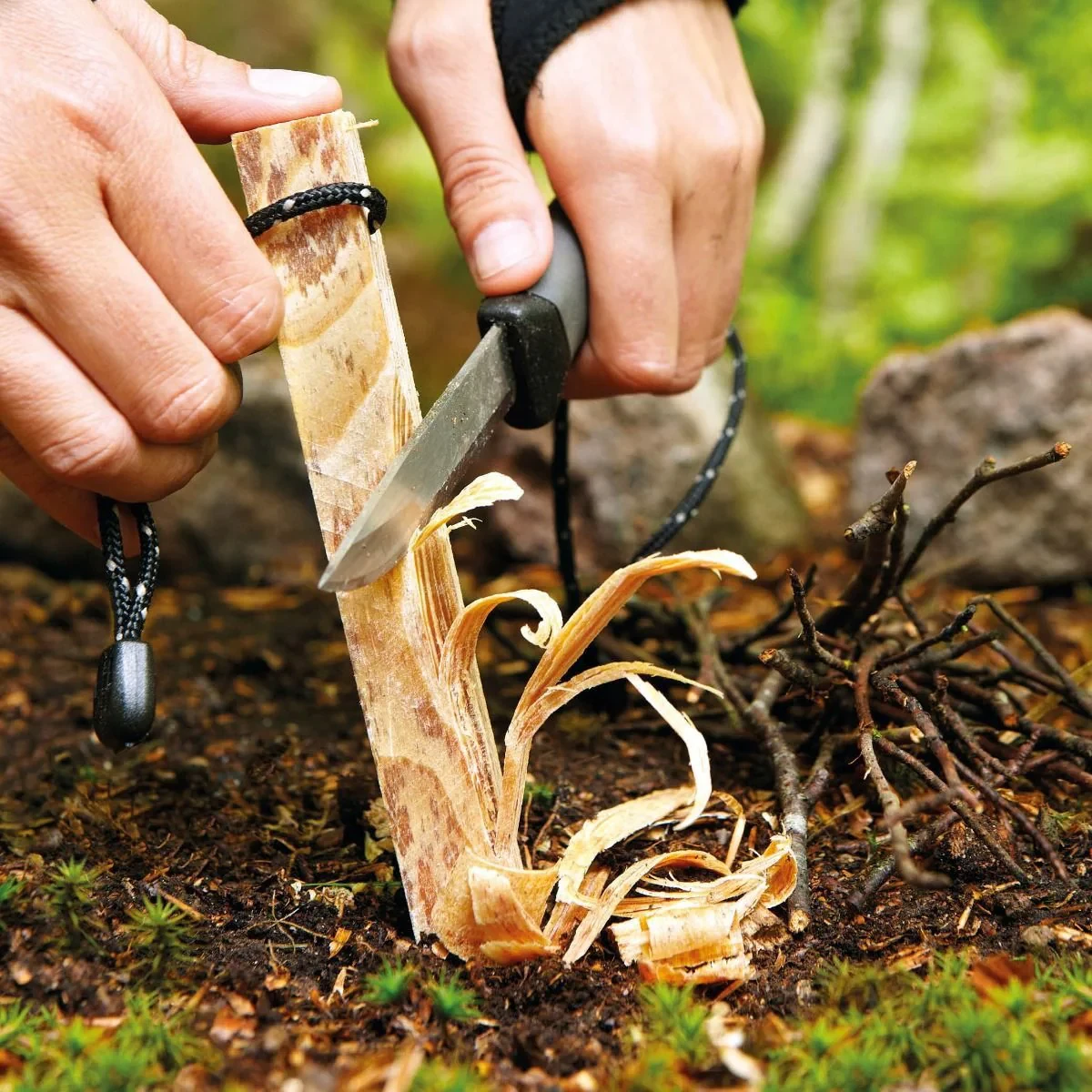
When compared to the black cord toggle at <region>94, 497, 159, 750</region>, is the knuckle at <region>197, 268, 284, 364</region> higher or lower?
higher

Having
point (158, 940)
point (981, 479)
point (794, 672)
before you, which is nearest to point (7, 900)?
point (158, 940)

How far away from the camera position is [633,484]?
11.5ft

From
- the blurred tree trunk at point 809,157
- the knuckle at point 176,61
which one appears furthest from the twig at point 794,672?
the blurred tree trunk at point 809,157

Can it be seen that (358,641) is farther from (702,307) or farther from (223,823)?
(702,307)

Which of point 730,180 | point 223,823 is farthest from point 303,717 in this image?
point 730,180

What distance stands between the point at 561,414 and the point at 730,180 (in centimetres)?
53

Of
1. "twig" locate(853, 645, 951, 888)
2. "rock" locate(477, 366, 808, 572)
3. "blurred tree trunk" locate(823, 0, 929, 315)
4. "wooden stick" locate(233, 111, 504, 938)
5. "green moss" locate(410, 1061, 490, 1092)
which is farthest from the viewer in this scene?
"blurred tree trunk" locate(823, 0, 929, 315)

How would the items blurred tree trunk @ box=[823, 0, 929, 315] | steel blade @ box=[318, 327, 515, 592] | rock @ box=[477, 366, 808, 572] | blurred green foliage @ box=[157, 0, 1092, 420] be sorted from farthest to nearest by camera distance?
blurred tree trunk @ box=[823, 0, 929, 315], blurred green foliage @ box=[157, 0, 1092, 420], rock @ box=[477, 366, 808, 572], steel blade @ box=[318, 327, 515, 592]

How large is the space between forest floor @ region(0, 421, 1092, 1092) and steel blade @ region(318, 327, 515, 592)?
50cm

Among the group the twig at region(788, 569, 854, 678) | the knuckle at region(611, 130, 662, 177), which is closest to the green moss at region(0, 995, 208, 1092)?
the twig at region(788, 569, 854, 678)

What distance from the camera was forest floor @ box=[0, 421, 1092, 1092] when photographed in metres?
1.15

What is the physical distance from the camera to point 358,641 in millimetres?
1449

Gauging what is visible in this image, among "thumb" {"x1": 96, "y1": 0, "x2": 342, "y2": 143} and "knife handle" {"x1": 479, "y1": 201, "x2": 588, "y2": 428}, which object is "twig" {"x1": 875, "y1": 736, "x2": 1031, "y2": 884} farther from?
"thumb" {"x1": 96, "y1": 0, "x2": 342, "y2": 143}

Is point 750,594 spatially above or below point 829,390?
above
